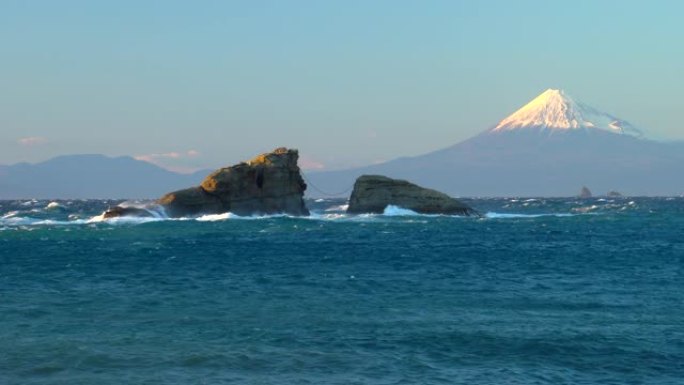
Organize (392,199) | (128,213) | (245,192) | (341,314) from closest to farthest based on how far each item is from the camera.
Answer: (341,314) → (128,213) → (245,192) → (392,199)

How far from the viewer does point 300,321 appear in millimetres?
38938

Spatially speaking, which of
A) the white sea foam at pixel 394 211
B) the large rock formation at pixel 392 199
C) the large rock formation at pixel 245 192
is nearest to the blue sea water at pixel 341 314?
the large rock formation at pixel 245 192

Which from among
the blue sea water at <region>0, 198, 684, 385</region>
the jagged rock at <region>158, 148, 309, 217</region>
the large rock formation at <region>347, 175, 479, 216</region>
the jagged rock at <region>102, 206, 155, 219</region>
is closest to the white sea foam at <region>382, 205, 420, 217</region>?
the large rock formation at <region>347, 175, 479, 216</region>

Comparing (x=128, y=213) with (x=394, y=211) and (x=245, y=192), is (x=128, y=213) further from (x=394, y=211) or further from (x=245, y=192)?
(x=394, y=211)

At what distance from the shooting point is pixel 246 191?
144125 mm

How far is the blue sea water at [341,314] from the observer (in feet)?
98.8

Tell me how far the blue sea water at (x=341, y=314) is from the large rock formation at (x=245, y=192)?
57.2 meters

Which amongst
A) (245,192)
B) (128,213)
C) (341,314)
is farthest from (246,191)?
(341,314)

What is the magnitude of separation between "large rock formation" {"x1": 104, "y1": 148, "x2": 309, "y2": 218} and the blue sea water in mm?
57199

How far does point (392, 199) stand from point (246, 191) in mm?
26395

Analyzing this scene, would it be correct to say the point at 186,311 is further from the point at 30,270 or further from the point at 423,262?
the point at 423,262

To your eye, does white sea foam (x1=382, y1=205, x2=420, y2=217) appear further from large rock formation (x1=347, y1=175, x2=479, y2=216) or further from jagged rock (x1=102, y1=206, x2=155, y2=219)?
jagged rock (x1=102, y1=206, x2=155, y2=219)

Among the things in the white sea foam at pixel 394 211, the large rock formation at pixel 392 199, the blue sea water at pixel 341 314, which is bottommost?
the blue sea water at pixel 341 314

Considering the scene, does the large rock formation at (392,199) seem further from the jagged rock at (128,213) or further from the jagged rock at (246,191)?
the jagged rock at (128,213)
